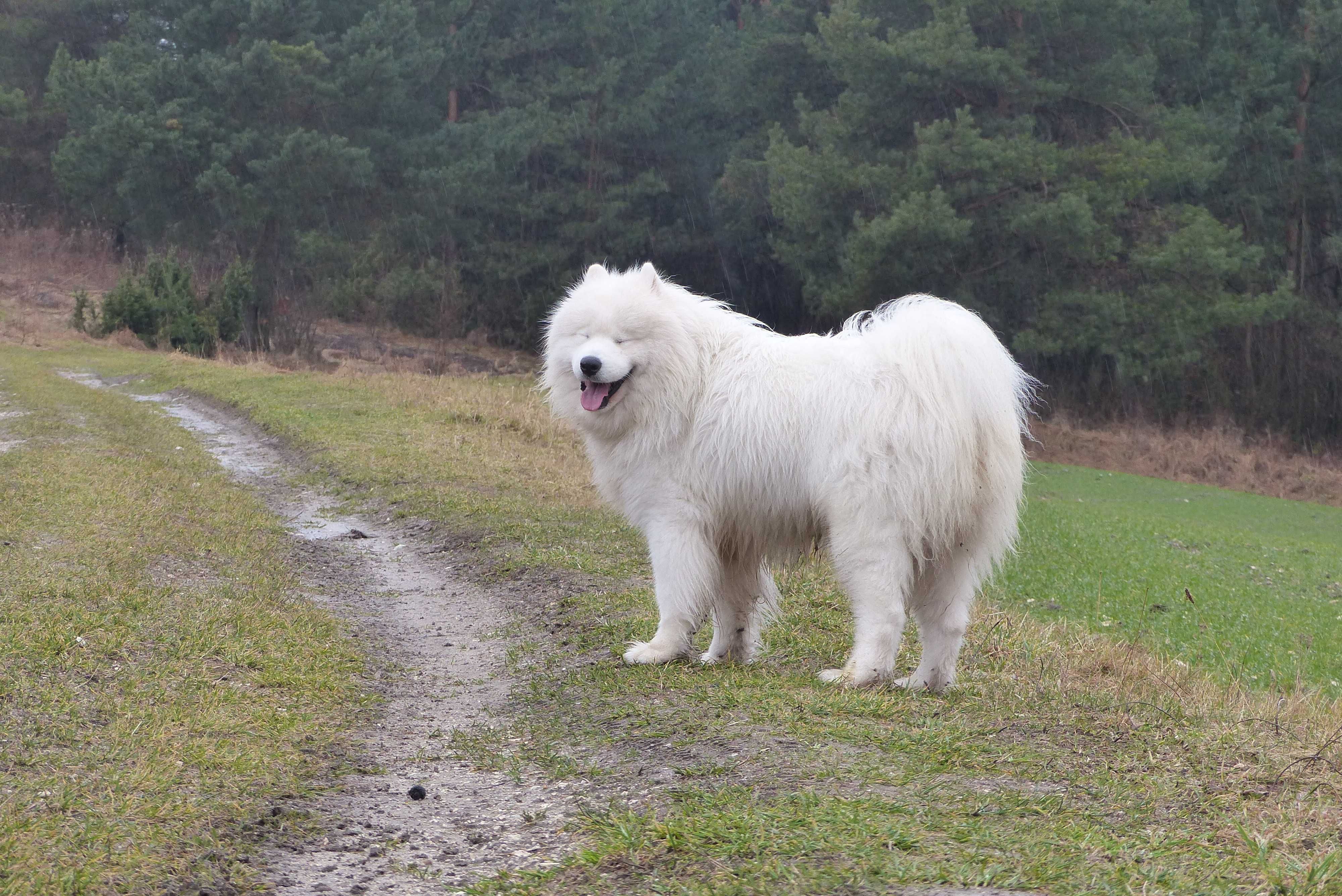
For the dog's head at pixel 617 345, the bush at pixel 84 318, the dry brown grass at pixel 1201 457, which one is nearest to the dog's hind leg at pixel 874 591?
the dog's head at pixel 617 345

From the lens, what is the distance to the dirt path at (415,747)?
13.7ft

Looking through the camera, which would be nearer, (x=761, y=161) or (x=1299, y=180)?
(x=1299, y=180)

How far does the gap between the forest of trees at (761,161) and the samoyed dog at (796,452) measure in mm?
24559

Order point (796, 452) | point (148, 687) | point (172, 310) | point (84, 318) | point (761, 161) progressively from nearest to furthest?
point (148, 687), point (796, 452), point (172, 310), point (84, 318), point (761, 161)

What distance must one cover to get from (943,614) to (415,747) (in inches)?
106

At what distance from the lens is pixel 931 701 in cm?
605

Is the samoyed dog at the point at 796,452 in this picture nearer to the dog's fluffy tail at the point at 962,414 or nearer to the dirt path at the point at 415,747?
the dog's fluffy tail at the point at 962,414

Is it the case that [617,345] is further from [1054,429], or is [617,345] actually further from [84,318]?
[84,318]

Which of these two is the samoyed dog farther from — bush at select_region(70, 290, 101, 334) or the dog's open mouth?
bush at select_region(70, 290, 101, 334)

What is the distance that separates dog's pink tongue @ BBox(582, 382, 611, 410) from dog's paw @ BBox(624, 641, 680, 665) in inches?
51.6

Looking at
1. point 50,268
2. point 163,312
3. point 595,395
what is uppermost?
point 50,268

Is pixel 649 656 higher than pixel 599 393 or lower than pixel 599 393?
lower

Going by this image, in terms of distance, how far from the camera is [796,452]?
642 centimetres

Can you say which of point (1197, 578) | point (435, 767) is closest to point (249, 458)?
point (435, 767)
